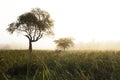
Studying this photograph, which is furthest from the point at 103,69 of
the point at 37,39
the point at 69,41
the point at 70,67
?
the point at 69,41

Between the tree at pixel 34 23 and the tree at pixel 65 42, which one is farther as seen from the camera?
the tree at pixel 65 42

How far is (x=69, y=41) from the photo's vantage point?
82438mm

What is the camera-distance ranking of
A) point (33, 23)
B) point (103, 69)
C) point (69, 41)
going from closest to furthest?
1. point (103, 69)
2. point (33, 23)
3. point (69, 41)

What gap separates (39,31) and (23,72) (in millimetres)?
42937

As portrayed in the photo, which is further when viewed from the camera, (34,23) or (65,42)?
(65,42)

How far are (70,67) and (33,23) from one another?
43.4 m

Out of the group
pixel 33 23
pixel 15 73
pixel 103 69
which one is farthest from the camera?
pixel 33 23

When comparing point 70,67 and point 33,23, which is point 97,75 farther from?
point 33,23

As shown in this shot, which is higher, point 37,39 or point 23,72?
point 37,39

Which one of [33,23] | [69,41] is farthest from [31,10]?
[69,41]

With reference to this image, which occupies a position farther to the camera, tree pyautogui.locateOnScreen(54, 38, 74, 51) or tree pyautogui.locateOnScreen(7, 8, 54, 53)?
tree pyautogui.locateOnScreen(54, 38, 74, 51)

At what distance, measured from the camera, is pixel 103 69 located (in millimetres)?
4133

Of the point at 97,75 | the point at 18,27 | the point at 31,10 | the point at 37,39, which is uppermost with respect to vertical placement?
the point at 31,10

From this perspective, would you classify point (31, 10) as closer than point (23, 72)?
No
